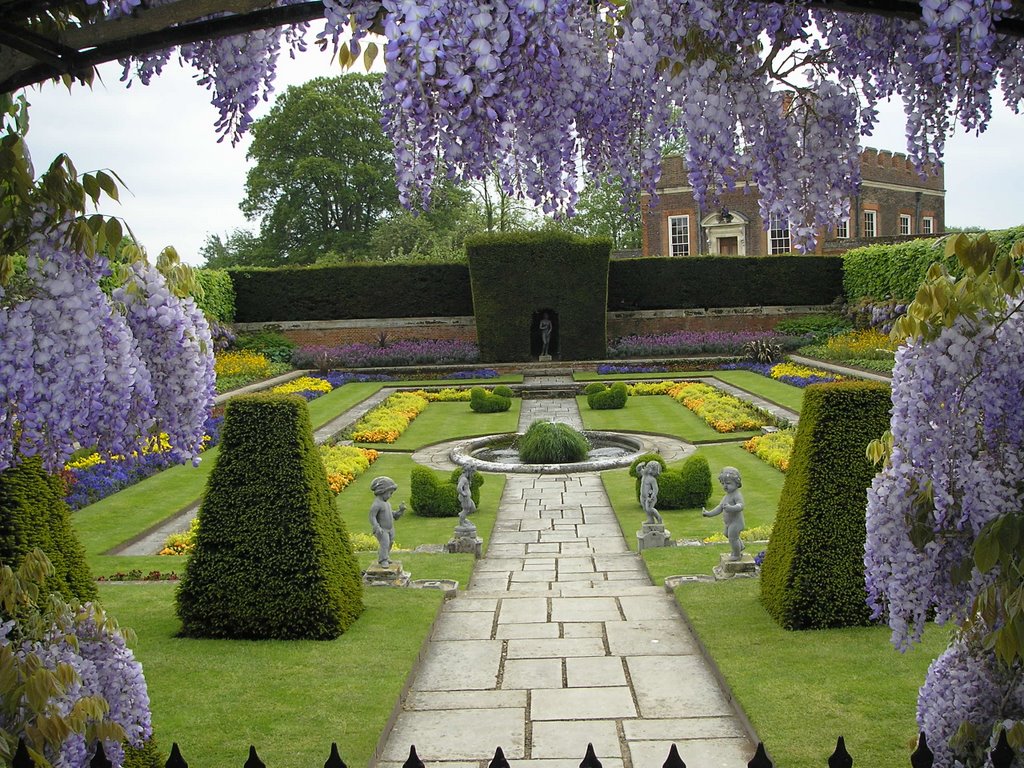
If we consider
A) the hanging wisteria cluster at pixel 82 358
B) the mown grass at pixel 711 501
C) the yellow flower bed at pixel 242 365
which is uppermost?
the hanging wisteria cluster at pixel 82 358

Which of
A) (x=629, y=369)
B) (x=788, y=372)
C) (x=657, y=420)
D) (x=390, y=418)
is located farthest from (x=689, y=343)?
(x=390, y=418)

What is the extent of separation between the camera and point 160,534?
10.9 m

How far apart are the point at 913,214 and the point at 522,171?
1978 inches

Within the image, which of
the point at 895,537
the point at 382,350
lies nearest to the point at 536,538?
the point at 895,537

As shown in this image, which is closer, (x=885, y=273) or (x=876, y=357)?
(x=876, y=357)

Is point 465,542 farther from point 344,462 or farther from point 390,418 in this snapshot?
point 390,418

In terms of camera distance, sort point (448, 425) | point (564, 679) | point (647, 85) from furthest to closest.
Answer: point (448, 425), point (564, 679), point (647, 85)

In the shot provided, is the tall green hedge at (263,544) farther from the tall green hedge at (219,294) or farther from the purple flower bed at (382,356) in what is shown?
the purple flower bed at (382,356)

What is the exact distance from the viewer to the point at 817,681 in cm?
575

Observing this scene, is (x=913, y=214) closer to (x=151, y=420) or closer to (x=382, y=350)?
(x=382, y=350)

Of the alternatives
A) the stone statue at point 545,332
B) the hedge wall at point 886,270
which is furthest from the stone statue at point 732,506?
the stone statue at point 545,332

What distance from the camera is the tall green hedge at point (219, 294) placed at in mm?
28594

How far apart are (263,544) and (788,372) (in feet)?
65.5

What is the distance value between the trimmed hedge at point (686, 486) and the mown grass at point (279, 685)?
525 centimetres
